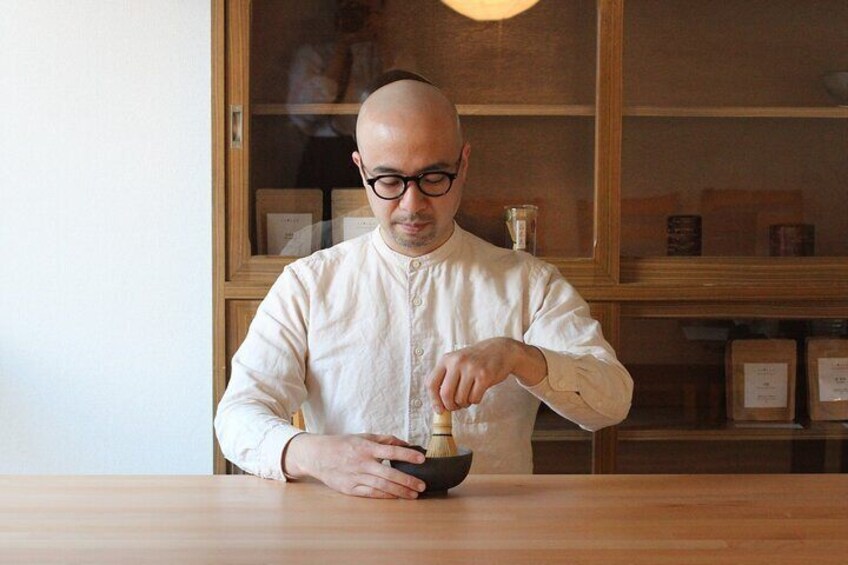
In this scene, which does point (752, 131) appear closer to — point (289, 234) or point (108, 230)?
point (289, 234)

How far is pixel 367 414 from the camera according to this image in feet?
7.20

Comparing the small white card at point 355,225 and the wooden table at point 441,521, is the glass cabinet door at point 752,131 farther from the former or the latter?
the wooden table at point 441,521

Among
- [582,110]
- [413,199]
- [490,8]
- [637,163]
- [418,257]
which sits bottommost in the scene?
[418,257]

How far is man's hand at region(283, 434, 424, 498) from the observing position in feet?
5.11

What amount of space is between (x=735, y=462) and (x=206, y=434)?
1489mm

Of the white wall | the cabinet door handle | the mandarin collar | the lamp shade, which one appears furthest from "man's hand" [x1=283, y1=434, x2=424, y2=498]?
the white wall

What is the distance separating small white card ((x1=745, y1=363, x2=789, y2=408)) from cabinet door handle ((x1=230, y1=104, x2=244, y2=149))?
1.46m

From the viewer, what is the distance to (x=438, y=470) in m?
1.55

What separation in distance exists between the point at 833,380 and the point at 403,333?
1.37 meters

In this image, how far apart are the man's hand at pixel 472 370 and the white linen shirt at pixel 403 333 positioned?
1.10 ft

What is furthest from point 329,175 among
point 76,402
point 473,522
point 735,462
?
point 473,522

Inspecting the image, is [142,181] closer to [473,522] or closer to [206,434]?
[206,434]

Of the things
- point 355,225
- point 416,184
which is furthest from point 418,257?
point 355,225

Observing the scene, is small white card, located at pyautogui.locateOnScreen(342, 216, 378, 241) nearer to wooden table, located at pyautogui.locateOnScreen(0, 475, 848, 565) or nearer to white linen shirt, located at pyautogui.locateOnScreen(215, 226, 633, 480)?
white linen shirt, located at pyautogui.locateOnScreen(215, 226, 633, 480)
